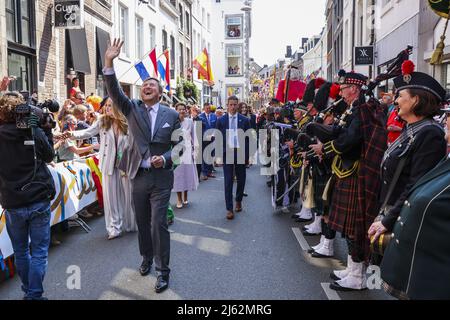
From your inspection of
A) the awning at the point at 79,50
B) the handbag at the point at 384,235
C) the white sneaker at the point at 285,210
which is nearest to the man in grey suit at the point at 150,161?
the handbag at the point at 384,235

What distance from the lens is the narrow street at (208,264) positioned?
4.21m

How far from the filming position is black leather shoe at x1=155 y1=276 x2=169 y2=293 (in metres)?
4.24

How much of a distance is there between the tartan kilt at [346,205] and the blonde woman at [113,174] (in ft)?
10.3

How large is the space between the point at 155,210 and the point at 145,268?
78 cm

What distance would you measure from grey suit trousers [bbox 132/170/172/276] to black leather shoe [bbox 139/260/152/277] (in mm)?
311

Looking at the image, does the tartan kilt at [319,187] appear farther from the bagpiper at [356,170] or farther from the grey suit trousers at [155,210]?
the grey suit trousers at [155,210]

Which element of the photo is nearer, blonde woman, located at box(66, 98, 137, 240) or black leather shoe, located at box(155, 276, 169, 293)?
black leather shoe, located at box(155, 276, 169, 293)

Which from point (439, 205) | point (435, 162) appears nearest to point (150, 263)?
point (435, 162)

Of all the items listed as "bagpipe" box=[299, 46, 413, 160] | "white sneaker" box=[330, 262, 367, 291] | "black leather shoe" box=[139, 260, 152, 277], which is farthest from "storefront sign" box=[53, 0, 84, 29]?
"white sneaker" box=[330, 262, 367, 291]

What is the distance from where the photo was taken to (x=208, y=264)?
5.01 m

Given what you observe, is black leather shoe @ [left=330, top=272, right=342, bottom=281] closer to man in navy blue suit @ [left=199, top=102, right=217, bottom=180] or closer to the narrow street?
the narrow street

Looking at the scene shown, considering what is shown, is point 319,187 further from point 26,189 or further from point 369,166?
point 26,189

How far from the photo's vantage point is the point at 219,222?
23.1ft
